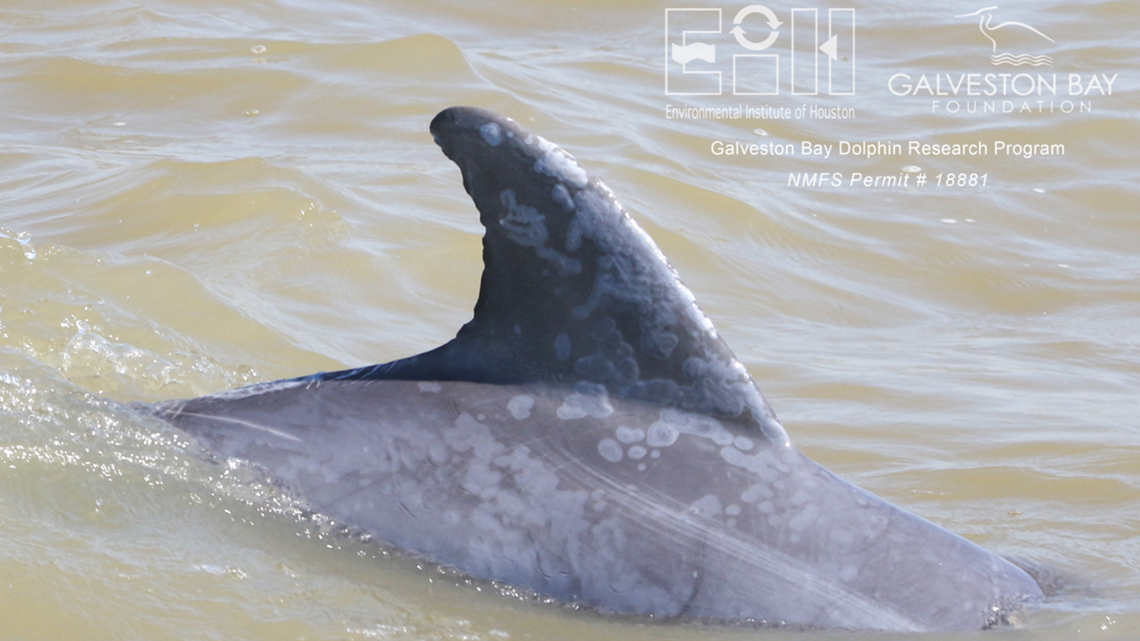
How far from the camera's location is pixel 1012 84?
12.4 meters

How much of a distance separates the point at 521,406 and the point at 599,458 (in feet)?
0.80

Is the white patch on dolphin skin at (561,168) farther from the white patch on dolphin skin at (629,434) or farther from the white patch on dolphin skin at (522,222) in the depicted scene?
the white patch on dolphin skin at (629,434)

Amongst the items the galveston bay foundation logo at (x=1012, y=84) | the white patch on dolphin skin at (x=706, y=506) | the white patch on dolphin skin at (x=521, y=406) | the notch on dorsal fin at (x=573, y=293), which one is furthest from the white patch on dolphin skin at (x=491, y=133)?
the galveston bay foundation logo at (x=1012, y=84)

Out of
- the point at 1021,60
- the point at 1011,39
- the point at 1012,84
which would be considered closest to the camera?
the point at 1012,84

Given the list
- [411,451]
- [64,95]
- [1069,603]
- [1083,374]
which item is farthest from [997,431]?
[64,95]

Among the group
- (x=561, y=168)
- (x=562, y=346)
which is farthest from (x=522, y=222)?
(x=562, y=346)

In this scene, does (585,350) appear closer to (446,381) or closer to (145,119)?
(446,381)

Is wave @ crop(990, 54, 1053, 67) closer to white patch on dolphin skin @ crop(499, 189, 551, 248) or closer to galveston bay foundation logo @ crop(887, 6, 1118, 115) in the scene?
galveston bay foundation logo @ crop(887, 6, 1118, 115)

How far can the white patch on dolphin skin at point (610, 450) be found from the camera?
10.9ft

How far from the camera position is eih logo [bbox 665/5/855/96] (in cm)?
1207

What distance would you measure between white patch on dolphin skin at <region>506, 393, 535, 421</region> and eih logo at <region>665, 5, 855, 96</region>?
8570 mm

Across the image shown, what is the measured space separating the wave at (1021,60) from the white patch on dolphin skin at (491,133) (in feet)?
35.8

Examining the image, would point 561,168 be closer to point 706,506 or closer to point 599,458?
point 599,458

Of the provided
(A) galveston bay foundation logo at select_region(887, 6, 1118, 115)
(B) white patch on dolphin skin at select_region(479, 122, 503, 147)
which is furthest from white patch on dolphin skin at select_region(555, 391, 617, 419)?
(A) galveston bay foundation logo at select_region(887, 6, 1118, 115)
